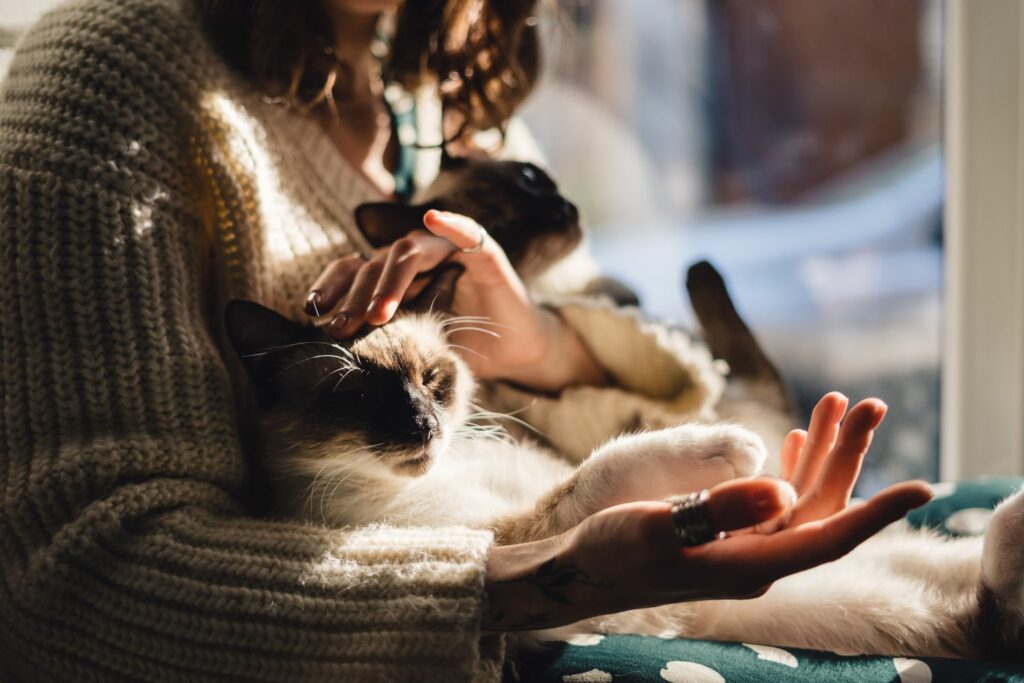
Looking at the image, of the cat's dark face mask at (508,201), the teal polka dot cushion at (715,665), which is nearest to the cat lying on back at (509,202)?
the cat's dark face mask at (508,201)

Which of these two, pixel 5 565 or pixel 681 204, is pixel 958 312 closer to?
pixel 681 204

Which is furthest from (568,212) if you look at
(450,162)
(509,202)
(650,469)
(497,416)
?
(650,469)

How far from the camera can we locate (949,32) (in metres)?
1.74

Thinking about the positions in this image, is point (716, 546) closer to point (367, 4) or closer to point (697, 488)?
point (697, 488)

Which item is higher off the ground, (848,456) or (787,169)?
(787,169)

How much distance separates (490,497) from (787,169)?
1.58m

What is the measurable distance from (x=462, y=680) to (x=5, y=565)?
49 cm

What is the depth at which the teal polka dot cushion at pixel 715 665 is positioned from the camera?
771 millimetres

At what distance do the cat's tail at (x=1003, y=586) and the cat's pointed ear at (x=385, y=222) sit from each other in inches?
32.7

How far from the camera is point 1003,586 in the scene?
859 millimetres

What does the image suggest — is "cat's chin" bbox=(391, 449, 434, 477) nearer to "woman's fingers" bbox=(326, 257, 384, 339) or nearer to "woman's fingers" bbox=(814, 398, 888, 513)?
"woman's fingers" bbox=(326, 257, 384, 339)

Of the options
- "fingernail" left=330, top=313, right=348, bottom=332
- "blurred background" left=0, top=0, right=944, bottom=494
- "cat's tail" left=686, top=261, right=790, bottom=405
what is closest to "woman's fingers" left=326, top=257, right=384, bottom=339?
"fingernail" left=330, top=313, right=348, bottom=332

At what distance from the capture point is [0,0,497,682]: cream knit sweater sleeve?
0.74m

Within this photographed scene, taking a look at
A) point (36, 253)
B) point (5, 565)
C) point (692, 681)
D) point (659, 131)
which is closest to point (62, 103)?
point (36, 253)
